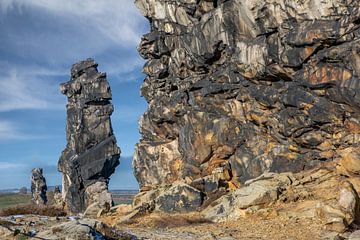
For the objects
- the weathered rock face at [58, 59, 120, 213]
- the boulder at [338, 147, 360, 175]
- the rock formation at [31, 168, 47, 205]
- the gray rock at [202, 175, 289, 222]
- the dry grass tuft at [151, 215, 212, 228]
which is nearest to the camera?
the boulder at [338, 147, 360, 175]

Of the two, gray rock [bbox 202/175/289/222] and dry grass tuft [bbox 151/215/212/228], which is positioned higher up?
gray rock [bbox 202/175/289/222]

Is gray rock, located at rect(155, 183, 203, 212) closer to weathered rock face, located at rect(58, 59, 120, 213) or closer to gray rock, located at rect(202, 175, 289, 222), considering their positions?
gray rock, located at rect(202, 175, 289, 222)

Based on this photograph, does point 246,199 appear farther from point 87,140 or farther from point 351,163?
point 87,140

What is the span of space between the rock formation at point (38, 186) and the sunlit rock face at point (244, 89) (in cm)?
4738

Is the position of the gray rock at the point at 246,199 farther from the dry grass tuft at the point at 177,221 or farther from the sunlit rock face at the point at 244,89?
the sunlit rock face at the point at 244,89

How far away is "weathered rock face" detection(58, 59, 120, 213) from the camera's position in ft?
253

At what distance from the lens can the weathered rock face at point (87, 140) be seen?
253ft

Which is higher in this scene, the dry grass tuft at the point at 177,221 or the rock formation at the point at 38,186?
the rock formation at the point at 38,186

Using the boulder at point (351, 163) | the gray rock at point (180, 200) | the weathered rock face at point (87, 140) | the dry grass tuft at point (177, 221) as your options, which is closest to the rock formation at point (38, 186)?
the weathered rock face at point (87, 140)

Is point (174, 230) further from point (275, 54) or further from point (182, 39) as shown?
point (182, 39)

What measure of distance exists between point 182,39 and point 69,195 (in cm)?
4261

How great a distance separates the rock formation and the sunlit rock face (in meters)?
47.4

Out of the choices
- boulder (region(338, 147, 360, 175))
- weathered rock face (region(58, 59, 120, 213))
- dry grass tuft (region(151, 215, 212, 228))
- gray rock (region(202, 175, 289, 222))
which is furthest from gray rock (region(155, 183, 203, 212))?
weathered rock face (region(58, 59, 120, 213))

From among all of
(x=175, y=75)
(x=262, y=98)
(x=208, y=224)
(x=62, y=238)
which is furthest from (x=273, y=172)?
(x=62, y=238)
